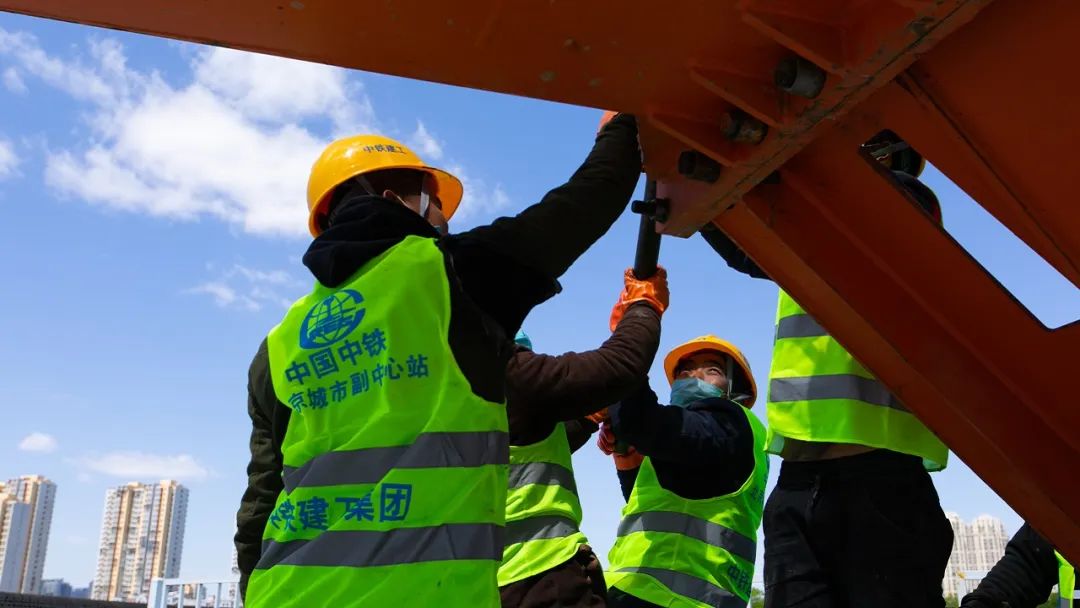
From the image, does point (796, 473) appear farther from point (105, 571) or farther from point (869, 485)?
point (105, 571)

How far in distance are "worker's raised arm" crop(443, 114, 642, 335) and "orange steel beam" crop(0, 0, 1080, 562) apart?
0.14m

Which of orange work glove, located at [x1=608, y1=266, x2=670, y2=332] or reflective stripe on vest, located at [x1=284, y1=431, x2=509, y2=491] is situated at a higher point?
orange work glove, located at [x1=608, y1=266, x2=670, y2=332]

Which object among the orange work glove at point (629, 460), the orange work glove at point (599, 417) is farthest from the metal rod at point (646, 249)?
the orange work glove at point (629, 460)

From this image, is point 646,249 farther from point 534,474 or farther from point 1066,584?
point 1066,584

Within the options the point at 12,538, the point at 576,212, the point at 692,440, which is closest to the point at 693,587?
the point at 692,440

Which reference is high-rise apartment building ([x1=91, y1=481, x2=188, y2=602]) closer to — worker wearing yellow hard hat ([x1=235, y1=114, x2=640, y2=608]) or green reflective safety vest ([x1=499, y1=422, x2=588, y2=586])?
green reflective safety vest ([x1=499, y1=422, x2=588, y2=586])

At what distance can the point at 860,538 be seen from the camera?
2.74 m

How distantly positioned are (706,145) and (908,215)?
1.70 feet

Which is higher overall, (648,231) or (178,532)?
(178,532)

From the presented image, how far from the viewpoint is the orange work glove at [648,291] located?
326 centimetres

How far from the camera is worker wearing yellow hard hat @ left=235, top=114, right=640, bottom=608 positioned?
175cm

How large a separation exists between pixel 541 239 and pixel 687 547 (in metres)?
2.25

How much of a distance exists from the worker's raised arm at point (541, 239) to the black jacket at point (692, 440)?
1442 mm

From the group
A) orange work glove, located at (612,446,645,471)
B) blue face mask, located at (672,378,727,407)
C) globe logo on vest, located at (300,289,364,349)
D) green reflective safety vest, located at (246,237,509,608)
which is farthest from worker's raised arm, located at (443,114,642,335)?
orange work glove, located at (612,446,645,471)
